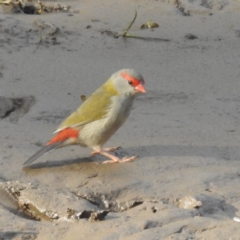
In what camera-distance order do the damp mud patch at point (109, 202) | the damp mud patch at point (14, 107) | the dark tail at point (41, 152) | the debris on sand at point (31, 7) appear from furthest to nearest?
the debris on sand at point (31, 7), the damp mud patch at point (14, 107), the dark tail at point (41, 152), the damp mud patch at point (109, 202)

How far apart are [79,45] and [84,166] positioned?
265cm

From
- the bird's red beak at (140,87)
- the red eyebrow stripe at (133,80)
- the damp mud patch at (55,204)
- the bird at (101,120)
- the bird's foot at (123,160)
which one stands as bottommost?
the bird's foot at (123,160)

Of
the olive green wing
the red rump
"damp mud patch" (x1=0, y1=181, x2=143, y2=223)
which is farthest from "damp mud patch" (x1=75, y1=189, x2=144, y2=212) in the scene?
the olive green wing

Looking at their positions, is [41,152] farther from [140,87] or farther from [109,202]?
[140,87]

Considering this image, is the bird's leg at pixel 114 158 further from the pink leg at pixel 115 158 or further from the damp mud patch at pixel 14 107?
the damp mud patch at pixel 14 107

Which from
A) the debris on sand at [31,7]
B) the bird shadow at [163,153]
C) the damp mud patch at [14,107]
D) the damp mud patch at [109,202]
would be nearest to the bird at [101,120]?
the bird shadow at [163,153]

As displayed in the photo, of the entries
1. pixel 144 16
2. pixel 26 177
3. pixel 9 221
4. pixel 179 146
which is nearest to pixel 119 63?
pixel 144 16

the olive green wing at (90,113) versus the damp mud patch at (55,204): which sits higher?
the olive green wing at (90,113)

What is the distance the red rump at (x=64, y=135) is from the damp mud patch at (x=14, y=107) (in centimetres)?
83

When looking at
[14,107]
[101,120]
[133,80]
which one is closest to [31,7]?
[14,107]

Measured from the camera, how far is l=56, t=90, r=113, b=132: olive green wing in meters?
6.09

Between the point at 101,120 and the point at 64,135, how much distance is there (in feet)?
1.11

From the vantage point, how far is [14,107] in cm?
692

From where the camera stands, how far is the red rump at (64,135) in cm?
601
